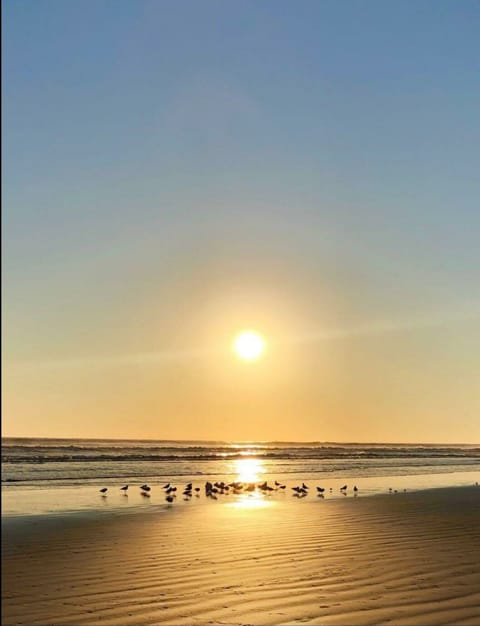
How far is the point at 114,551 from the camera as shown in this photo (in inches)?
511

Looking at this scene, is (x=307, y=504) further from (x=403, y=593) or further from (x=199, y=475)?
(x=199, y=475)

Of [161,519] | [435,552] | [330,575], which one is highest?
[161,519]

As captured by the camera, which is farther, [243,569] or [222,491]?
[222,491]

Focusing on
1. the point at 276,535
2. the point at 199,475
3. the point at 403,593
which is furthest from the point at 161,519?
the point at 199,475

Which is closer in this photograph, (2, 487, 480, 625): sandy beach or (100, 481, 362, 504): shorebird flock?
(2, 487, 480, 625): sandy beach

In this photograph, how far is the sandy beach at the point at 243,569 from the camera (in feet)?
26.9

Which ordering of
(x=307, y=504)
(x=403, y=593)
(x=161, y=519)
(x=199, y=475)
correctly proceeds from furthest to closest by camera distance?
(x=199, y=475) < (x=307, y=504) < (x=161, y=519) < (x=403, y=593)

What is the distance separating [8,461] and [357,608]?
4383 centimetres

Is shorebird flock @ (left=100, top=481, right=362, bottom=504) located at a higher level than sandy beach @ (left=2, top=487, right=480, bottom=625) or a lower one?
higher

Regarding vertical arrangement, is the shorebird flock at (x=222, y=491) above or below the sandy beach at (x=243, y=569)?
above

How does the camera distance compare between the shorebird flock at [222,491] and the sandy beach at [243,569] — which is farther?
the shorebird flock at [222,491]

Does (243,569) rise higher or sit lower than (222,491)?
lower

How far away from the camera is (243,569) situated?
35.5 ft

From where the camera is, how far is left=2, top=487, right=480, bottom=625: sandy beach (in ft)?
26.9
